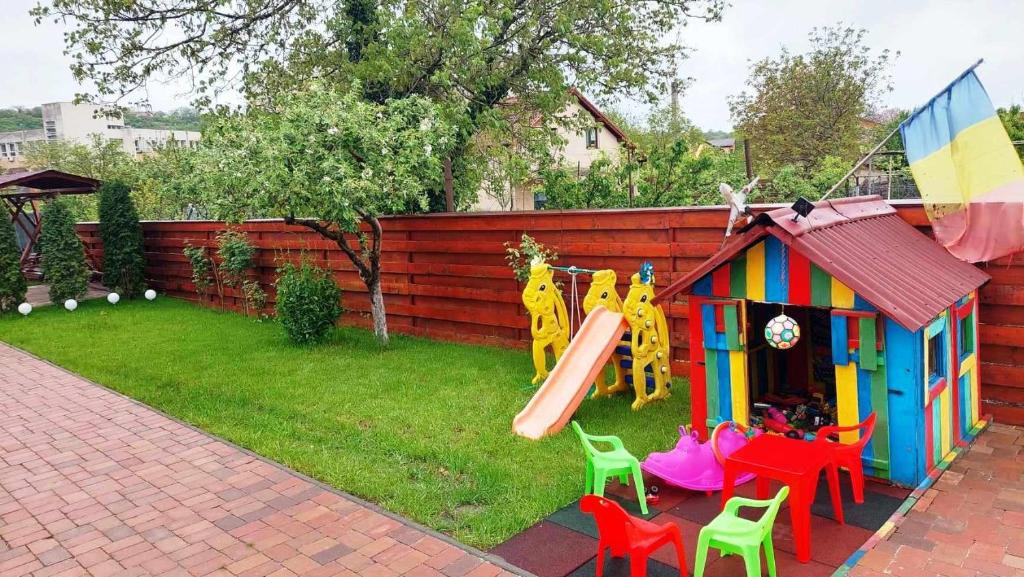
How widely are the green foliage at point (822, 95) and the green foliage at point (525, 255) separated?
912 inches

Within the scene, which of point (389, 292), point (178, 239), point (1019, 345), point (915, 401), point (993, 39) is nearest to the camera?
point (915, 401)

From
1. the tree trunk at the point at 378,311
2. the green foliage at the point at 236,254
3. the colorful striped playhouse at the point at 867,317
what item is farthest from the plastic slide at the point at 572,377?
the green foliage at the point at 236,254

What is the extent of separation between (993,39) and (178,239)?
15622mm

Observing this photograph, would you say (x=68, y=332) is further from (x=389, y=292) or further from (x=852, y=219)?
(x=852, y=219)

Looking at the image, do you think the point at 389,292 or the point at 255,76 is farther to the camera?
the point at 255,76

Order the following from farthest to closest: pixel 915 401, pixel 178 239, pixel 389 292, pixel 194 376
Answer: pixel 178 239 < pixel 389 292 < pixel 194 376 < pixel 915 401

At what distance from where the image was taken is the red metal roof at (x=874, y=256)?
4.44 m

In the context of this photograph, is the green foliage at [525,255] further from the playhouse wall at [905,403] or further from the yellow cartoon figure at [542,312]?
the playhouse wall at [905,403]

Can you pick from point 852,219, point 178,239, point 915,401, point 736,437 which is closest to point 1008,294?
point 852,219

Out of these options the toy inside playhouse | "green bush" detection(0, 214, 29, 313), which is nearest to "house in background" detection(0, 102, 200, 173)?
"green bush" detection(0, 214, 29, 313)

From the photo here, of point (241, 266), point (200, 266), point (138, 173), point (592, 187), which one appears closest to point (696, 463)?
point (592, 187)

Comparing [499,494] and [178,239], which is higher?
[178,239]

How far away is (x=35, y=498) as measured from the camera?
17.5 feet

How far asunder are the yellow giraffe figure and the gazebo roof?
1321cm
